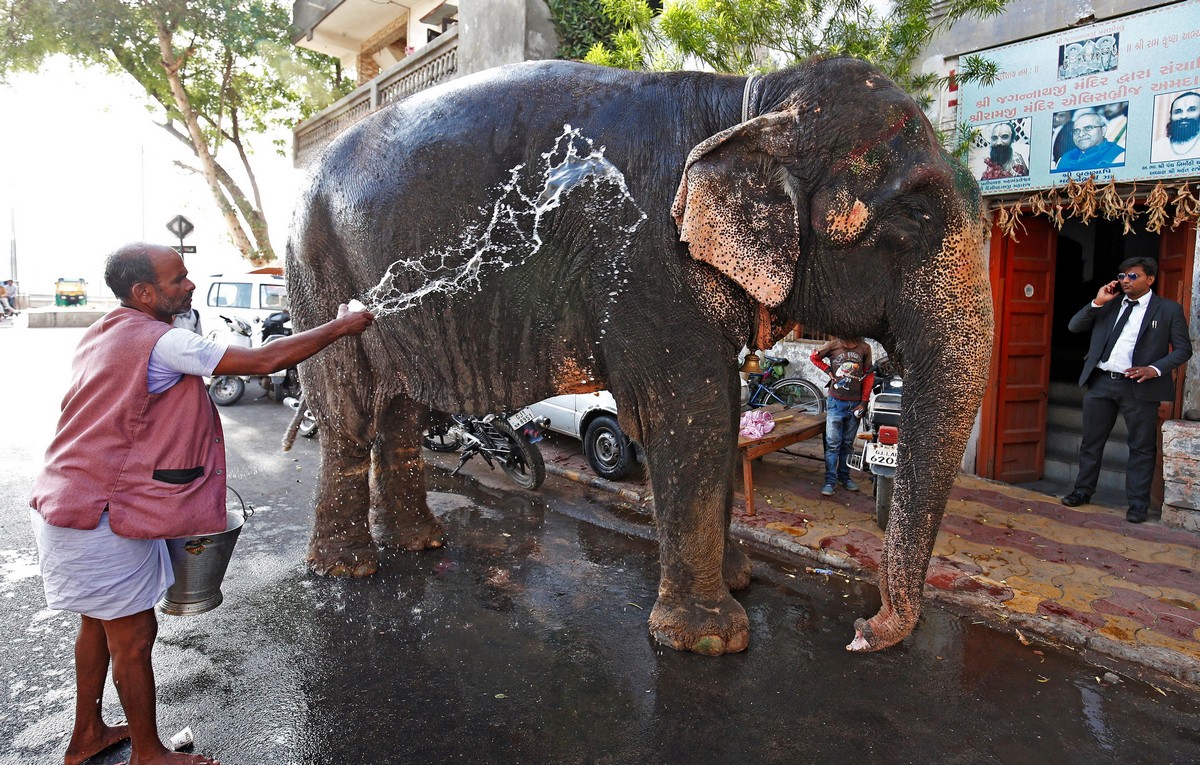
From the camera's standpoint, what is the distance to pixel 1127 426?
19.2 ft

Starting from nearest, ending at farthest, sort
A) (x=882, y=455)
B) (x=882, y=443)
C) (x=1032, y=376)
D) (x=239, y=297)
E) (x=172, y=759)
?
(x=172, y=759) < (x=882, y=455) < (x=882, y=443) < (x=1032, y=376) < (x=239, y=297)

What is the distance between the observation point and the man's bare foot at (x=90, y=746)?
105 inches

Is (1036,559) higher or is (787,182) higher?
(787,182)

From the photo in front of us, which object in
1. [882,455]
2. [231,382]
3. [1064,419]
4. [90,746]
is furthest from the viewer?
[231,382]

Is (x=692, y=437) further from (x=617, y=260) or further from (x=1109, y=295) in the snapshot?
(x=1109, y=295)

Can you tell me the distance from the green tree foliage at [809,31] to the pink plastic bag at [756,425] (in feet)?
8.88

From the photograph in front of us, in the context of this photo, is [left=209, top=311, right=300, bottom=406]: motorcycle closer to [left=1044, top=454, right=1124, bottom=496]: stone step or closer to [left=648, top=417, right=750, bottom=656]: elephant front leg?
[left=648, top=417, right=750, bottom=656]: elephant front leg

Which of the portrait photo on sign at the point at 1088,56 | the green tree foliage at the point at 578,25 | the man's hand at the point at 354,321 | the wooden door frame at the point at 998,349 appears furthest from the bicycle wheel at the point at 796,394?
the man's hand at the point at 354,321

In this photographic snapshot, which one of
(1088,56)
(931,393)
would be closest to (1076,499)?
(1088,56)

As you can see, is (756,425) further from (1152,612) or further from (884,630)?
(884,630)

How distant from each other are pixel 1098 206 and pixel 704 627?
4.97 metres

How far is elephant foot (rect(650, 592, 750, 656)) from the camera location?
137 inches

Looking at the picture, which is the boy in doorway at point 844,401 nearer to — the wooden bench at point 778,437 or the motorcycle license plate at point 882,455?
the wooden bench at point 778,437

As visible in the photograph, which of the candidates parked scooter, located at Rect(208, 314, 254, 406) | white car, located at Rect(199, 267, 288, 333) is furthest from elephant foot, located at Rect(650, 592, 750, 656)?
white car, located at Rect(199, 267, 288, 333)
